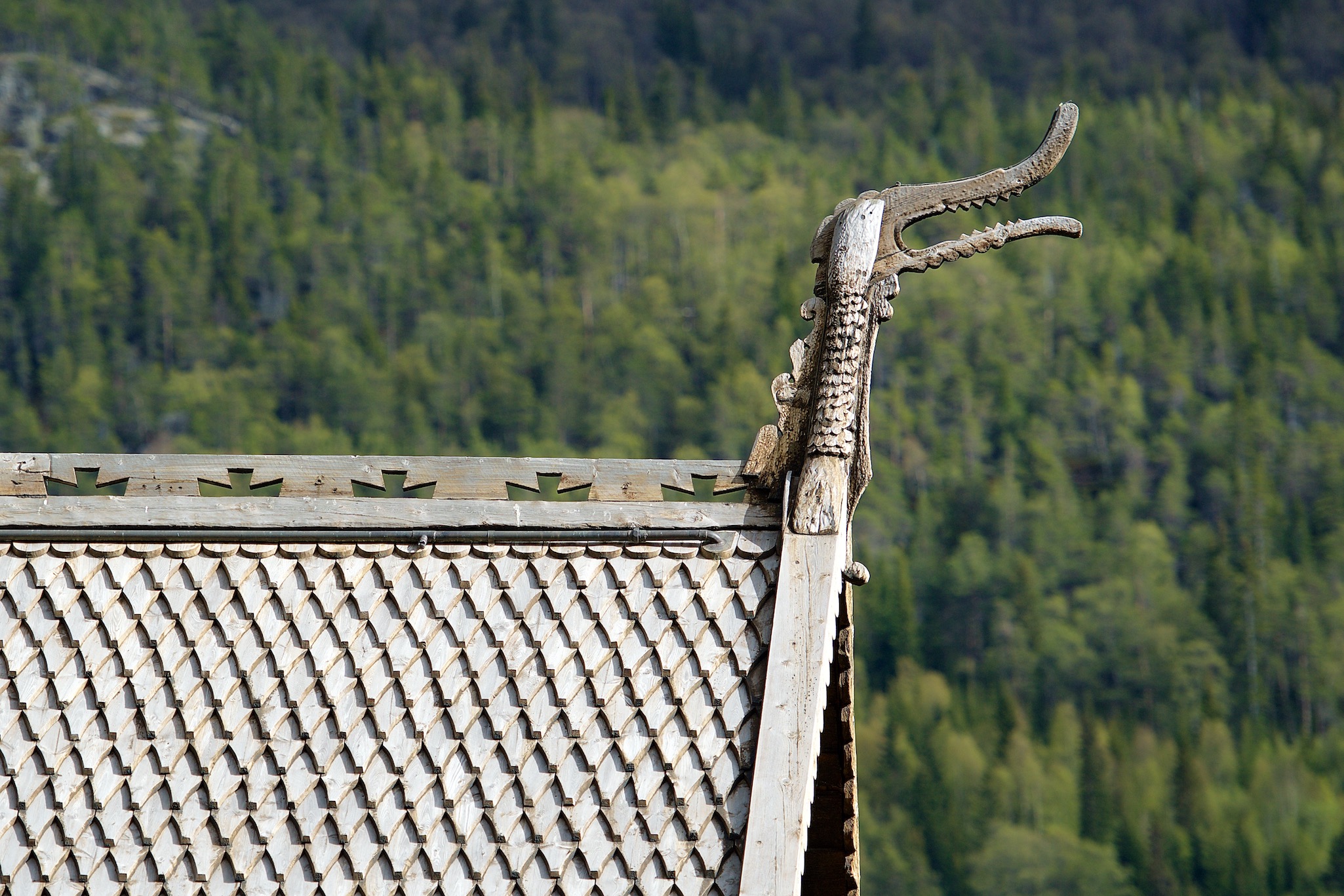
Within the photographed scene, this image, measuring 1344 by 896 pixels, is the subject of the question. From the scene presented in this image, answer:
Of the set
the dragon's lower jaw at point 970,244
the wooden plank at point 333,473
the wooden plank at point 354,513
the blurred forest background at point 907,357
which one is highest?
the blurred forest background at point 907,357

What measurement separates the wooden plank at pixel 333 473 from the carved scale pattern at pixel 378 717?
0.95ft

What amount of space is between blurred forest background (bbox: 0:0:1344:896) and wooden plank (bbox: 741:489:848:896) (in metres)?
108

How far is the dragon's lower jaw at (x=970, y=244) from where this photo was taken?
772cm

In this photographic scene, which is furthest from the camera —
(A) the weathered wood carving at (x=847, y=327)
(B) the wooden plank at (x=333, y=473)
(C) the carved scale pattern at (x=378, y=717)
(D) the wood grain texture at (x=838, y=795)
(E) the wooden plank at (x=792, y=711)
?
(D) the wood grain texture at (x=838, y=795)

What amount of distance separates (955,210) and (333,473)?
2973mm

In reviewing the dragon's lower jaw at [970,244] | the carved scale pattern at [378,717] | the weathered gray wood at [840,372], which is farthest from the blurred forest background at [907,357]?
the carved scale pattern at [378,717]

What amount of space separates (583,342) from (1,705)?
160 m

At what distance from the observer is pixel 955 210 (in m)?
7.92

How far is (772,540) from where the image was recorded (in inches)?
290

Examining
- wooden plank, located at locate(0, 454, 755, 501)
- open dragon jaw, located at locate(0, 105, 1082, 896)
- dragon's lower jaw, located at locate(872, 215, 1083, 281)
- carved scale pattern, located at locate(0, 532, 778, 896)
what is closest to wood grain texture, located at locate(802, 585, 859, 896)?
open dragon jaw, located at locate(0, 105, 1082, 896)

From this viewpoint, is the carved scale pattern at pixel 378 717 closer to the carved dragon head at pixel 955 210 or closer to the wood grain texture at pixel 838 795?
the wood grain texture at pixel 838 795

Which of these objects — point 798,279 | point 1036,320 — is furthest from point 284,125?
point 1036,320

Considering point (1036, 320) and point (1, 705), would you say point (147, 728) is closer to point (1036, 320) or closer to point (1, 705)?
point (1, 705)

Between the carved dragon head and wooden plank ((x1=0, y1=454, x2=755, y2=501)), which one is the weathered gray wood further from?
wooden plank ((x1=0, y1=454, x2=755, y2=501))
